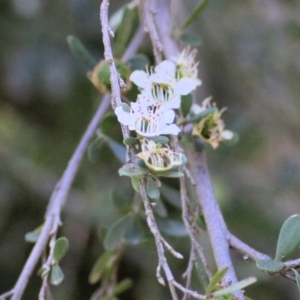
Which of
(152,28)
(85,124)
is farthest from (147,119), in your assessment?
(85,124)

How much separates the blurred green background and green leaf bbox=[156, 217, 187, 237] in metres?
0.48

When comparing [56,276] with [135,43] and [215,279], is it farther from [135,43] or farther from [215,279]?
[135,43]

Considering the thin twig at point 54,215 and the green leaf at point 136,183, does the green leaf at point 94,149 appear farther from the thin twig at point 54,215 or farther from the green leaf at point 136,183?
the green leaf at point 136,183

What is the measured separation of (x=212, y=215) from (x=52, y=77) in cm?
86

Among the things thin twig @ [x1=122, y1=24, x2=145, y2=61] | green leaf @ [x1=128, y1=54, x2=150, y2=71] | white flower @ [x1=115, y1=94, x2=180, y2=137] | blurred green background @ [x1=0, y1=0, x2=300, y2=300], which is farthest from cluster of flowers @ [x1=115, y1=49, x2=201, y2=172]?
blurred green background @ [x1=0, y1=0, x2=300, y2=300]

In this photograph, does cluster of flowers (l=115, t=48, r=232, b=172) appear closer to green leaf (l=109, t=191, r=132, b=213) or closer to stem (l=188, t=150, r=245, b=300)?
stem (l=188, t=150, r=245, b=300)

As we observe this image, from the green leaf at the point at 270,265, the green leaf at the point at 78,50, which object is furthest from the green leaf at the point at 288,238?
the green leaf at the point at 78,50

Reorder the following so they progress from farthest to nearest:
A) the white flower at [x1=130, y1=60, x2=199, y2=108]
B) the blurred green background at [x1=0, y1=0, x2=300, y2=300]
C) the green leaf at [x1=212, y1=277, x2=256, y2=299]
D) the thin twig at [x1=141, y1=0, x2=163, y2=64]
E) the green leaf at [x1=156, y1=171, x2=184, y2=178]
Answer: the blurred green background at [x1=0, y1=0, x2=300, y2=300] → the thin twig at [x1=141, y1=0, x2=163, y2=64] → the white flower at [x1=130, y1=60, x2=199, y2=108] → the green leaf at [x1=156, y1=171, x2=184, y2=178] → the green leaf at [x1=212, y1=277, x2=256, y2=299]

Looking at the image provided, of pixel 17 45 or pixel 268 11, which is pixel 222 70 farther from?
pixel 17 45

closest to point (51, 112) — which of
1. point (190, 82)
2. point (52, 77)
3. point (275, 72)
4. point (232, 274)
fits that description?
point (52, 77)

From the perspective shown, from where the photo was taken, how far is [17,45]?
146cm

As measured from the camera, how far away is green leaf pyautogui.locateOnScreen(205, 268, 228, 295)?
505 mm

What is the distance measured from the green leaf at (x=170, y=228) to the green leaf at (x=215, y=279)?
0.34m

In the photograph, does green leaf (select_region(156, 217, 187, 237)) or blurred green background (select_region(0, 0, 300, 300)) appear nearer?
green leaf (select_region(156, 217, 187, 237))
